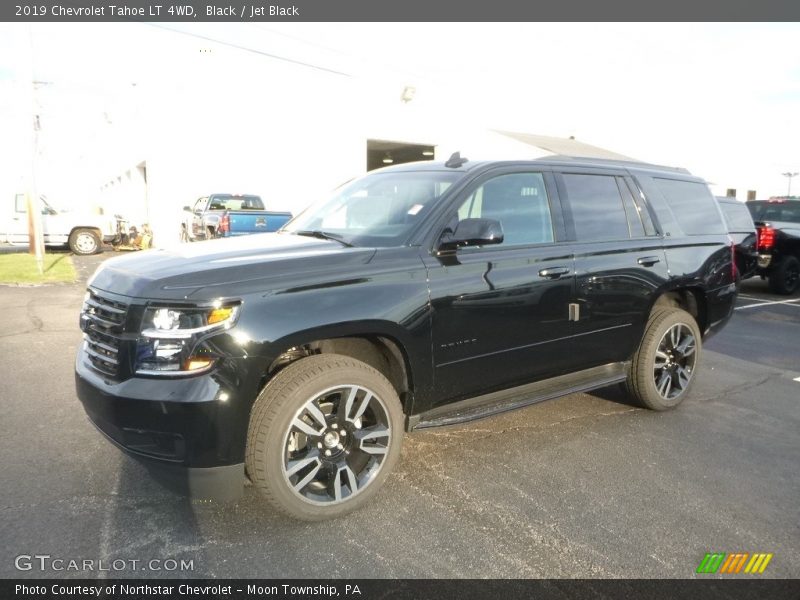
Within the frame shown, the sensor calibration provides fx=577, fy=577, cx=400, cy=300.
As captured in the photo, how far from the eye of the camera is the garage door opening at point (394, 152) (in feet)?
79.0

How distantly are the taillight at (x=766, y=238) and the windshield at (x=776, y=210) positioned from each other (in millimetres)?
815

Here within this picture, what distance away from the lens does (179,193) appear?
19141 mm

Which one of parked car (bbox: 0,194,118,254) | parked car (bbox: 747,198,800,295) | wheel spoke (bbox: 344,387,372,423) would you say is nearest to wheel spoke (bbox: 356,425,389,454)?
wheel spoke (bbox: 344,387,372,423)

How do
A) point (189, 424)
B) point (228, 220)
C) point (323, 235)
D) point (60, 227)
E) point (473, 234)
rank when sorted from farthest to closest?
point (60, 227) → point (228, 220) → point (323, 235) → point (473, 234) → point (189, 424)

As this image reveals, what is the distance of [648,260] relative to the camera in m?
4.32

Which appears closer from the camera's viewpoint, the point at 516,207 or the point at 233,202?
the point at 516,207

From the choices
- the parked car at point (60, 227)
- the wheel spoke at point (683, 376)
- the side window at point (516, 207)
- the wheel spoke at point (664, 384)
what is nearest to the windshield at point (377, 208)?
the side window at point (516, 207)

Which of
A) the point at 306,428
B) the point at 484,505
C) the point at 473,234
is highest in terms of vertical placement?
the point at 473,234

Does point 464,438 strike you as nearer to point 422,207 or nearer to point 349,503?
point 349,503

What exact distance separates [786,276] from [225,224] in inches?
461

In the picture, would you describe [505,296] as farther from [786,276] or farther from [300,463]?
[786,276]

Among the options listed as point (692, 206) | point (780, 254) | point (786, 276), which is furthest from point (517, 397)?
point (780, 254)

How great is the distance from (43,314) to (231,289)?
717 cm

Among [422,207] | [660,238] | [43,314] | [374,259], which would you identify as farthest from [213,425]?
[43,314]
